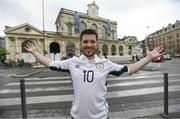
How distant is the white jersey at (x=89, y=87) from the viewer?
7.06 feet

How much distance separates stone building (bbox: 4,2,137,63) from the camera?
4462 cm

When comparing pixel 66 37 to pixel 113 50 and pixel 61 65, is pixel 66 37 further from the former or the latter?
pixel 61 65

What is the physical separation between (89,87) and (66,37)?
49324mm

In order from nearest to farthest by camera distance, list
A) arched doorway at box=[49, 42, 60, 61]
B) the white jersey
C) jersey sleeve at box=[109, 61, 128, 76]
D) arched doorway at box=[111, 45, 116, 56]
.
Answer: the white jersey → jersey sleeve at box=[109, 61, 128, 76] → arched doorway at box=[49, 42, 60, 61] → arched doorway at box=[111, 45, 116, 56]

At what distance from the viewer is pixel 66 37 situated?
50.7 meters

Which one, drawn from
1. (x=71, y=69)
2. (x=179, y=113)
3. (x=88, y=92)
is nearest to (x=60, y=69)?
(x=71, y=69)

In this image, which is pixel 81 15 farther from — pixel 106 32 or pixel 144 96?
pixel 144 96

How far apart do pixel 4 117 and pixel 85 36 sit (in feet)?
12.9

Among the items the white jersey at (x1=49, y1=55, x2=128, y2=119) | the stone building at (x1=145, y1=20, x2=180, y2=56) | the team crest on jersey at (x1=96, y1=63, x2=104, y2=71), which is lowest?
the white jersey at (x1=49, y1=55, x2=128, y2=119)

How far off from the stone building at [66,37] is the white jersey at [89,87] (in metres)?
32.3

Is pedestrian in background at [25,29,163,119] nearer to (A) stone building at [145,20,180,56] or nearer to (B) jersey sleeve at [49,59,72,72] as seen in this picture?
(B) jersey sleeve at [49,59,72,72]

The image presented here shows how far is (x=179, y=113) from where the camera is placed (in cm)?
504

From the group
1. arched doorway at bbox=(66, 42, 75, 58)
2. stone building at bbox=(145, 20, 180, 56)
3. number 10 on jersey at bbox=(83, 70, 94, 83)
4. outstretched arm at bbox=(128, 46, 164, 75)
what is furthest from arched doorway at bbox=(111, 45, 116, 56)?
number 10 on jersey at bbox=(83, 70, 94, 83)

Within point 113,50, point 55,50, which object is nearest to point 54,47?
point 55,50
